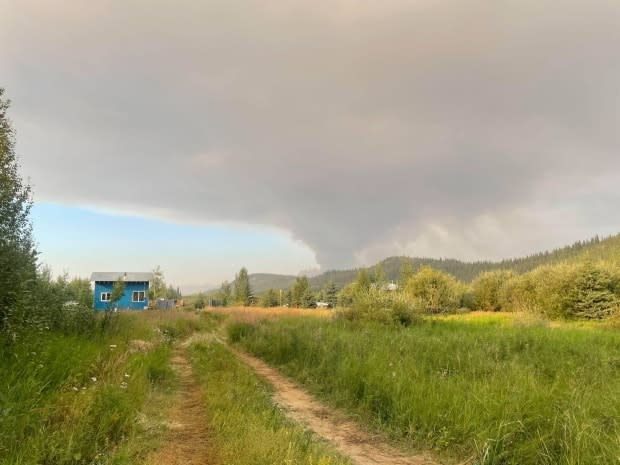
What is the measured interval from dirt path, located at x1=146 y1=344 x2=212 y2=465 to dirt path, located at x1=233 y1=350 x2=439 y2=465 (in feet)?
5.99

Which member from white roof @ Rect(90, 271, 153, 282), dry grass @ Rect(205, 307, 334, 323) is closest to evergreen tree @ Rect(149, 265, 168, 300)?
white roof @ Rect(90, 271, 153, 282)

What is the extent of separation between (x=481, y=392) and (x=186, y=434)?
15.9 ft

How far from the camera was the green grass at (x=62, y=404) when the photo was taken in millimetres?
4078

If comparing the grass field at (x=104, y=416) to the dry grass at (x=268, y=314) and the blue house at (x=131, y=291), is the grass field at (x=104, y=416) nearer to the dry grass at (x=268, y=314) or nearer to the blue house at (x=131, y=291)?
the dry grass at (x=268, y=314)

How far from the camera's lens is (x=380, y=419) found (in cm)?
716

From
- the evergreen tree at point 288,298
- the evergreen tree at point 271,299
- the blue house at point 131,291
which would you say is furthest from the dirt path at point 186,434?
the evergreen tree at point 271,299

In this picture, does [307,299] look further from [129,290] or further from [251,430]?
[251,430]

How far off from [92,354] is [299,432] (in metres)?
4.59

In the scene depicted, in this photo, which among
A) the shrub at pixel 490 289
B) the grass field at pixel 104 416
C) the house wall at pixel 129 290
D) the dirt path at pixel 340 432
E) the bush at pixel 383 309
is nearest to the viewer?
the grass field at pixel 104 416

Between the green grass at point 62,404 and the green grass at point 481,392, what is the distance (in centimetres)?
431

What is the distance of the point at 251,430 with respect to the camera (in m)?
5.54

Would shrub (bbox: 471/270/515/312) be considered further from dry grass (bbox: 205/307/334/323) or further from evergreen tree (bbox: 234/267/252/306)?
evergreen tree (bbox: 234/267/252/306)

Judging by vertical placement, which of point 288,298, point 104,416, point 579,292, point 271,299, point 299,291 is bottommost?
point 271,299

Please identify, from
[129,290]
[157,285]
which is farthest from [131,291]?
[157,285]
